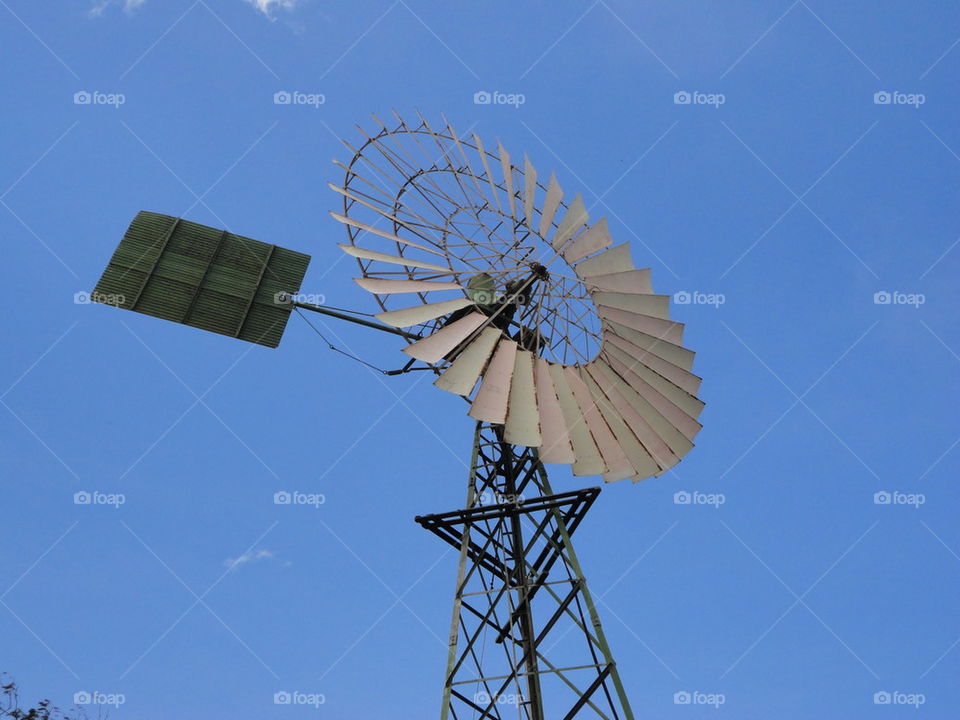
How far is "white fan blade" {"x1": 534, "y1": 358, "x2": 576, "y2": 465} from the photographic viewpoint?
57.0ft

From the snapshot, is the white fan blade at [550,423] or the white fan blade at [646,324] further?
the white fan blade at [646,324]

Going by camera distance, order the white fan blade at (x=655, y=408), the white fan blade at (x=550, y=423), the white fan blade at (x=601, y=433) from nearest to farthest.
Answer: the white fan blade at (x=550, y=423), the white fan blade at (x=601, y=433), the white fan blade at (x=655, y=408)

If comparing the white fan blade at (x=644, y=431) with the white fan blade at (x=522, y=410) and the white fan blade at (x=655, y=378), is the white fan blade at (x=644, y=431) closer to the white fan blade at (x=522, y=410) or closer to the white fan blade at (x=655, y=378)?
the white fan blade at (x=655, y=378)

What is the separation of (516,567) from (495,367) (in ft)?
12.7

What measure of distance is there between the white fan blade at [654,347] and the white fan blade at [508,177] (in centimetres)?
294

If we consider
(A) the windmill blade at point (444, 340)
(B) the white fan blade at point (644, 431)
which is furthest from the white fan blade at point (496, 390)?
(B) the white fan blade at point (644, 431)

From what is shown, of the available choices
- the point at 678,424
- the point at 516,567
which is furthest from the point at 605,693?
the point at 678,424

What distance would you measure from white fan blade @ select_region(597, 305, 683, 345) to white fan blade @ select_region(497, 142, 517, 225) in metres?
2.69

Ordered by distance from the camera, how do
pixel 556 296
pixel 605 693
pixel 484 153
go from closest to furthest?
pixel 605 693
pixel 556 296
pixel 484 153

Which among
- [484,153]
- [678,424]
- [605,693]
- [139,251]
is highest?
[484,153]

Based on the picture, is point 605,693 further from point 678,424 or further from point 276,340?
point 276,340

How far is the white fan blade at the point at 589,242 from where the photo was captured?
68.5 feet

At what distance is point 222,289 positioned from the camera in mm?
18922

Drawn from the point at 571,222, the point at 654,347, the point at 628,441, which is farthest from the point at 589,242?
the point at 628,441
